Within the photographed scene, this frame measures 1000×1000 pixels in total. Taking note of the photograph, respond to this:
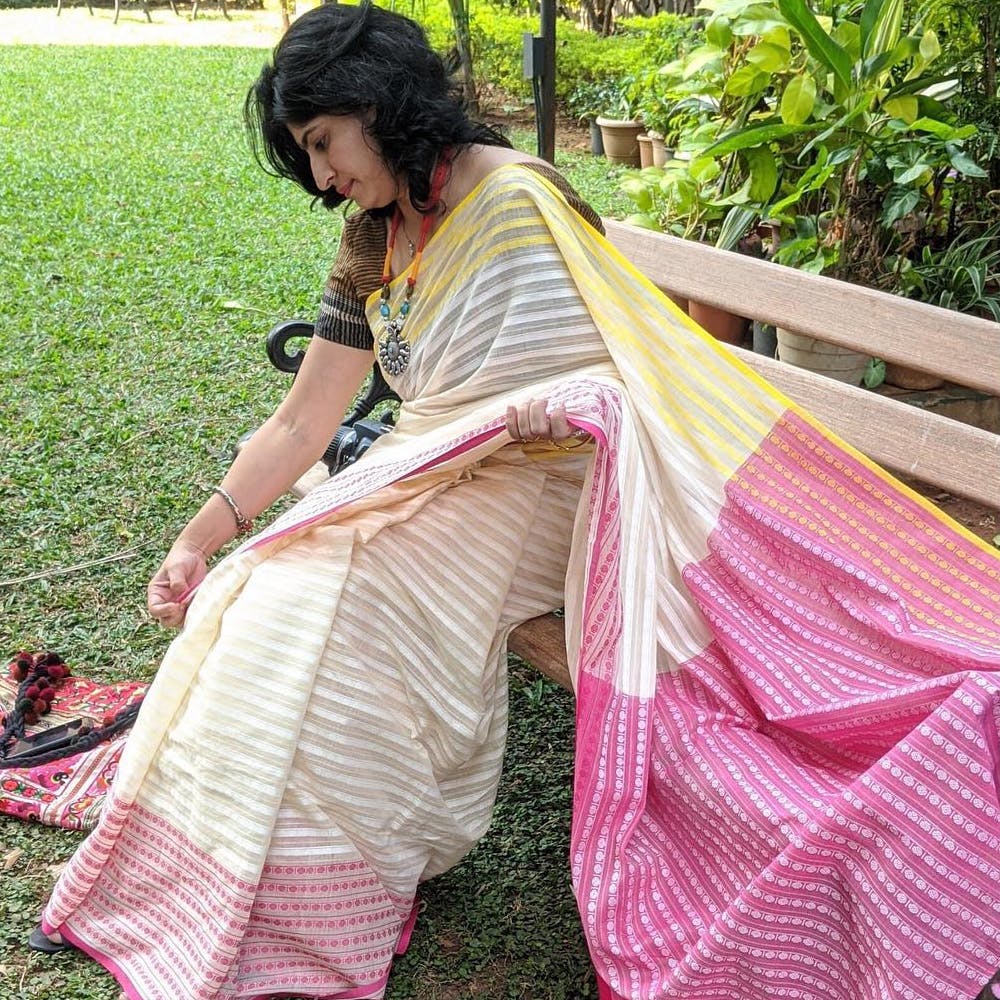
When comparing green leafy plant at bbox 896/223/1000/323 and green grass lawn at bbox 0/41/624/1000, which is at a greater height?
green leafy plant at bbox 896/223/1000/323

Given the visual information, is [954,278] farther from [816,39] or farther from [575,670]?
[575,670]

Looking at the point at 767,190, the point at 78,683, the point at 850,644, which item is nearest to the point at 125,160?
the point at 767,190

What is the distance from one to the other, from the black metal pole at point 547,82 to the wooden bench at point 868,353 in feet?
3.68

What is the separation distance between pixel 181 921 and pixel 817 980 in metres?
1.11

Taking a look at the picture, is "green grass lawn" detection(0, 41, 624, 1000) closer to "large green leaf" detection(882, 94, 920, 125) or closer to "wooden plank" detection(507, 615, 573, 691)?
"wooden plank" detection(507, 615, 573, 691)

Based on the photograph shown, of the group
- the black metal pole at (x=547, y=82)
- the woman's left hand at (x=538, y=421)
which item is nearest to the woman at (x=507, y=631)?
the woman's left hand at (x=538, y=421)

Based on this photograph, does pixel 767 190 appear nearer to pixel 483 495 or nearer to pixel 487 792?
pixel 483 495

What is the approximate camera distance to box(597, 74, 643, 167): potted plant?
8984mm

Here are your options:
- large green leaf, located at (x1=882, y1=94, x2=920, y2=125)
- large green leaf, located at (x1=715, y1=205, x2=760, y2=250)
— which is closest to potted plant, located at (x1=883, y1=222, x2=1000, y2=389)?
large green leaf, located at (x1=882, y1=94, x2=920, y2=125)

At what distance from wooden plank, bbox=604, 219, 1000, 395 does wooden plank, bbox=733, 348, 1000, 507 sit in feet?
0.38

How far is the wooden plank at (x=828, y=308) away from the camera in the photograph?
8.17 ft

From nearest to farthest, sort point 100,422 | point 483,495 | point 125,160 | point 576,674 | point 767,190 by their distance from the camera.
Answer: point 576,674
point 483,495
point 767,190
point 100,422
point 125,160

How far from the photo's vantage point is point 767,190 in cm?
434

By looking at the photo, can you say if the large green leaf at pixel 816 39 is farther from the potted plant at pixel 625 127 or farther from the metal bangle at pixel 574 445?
the potted plant at pixel 625 127
